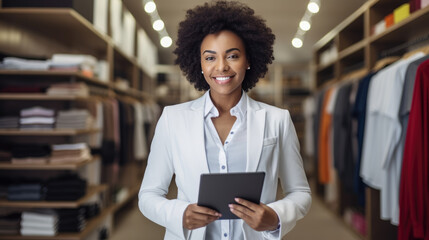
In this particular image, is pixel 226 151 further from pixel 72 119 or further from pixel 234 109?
pixel 72 119

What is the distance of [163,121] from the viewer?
3.61ft

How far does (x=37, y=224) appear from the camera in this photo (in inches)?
96.2

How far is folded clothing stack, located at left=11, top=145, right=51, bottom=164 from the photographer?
244 centimetres

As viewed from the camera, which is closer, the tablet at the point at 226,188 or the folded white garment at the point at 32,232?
the tablet at the point at 226,188

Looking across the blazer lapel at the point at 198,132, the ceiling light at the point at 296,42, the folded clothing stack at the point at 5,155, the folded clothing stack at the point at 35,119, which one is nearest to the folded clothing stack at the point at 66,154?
the folded clothing stack at the point at 35,119

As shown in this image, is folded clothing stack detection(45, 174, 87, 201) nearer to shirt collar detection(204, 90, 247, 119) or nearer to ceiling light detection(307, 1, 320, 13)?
shirt collar detection(204, 90, 247, 119)

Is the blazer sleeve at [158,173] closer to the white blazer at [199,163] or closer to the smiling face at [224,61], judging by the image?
the white blazer at [199,163]

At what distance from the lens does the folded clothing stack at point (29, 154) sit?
2.44 meters

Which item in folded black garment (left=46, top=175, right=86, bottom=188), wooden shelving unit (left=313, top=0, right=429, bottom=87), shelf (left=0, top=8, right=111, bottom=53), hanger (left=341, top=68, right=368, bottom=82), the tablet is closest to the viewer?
the tablet

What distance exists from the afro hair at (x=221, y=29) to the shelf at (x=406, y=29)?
1362 mm

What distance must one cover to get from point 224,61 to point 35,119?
197cm

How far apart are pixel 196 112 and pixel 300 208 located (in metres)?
0.42

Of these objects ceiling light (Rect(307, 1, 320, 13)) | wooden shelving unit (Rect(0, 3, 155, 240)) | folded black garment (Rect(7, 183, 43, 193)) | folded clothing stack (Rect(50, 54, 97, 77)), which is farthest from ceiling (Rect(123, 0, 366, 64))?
folded black garment (Rect(7, 183, 43, 193))

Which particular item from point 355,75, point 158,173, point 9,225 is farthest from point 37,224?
point 355,75
